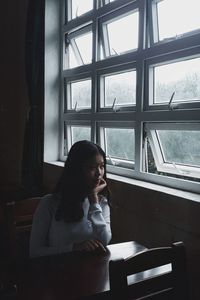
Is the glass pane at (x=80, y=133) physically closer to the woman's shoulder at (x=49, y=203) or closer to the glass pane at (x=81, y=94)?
the glass pane at (x=81, y=94)

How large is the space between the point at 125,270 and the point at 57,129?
2.50 metres

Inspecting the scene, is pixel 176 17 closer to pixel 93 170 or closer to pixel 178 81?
pixel 178 81

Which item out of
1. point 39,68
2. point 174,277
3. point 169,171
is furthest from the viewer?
point 39,68

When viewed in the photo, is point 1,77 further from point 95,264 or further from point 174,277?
point 174,277

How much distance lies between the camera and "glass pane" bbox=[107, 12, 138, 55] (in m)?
2.33

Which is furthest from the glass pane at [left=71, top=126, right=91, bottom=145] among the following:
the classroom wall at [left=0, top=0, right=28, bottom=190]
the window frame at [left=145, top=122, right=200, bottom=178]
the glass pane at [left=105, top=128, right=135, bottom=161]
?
the window frame at [left=145, top=122, right=200, bottom=178]

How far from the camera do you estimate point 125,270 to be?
1044 mm

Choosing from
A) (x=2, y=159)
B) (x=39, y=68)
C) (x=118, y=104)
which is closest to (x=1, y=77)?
(x=39, y=68)

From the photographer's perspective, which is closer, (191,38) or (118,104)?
(191,38)

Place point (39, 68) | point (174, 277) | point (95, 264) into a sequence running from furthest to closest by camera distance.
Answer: point (39, 68), point (95, 264), point (174, 277)

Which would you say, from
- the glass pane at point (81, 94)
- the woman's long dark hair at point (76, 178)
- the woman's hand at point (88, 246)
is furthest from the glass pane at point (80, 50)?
the woman's hand at point (88, 246)

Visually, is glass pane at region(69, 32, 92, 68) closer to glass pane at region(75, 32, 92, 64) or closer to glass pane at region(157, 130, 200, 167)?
glass pane at region(75, 32, 92, 64)

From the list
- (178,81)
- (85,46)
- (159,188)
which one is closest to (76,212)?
(159,188)

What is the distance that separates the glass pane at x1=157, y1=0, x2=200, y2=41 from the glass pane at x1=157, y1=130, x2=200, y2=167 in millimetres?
606
